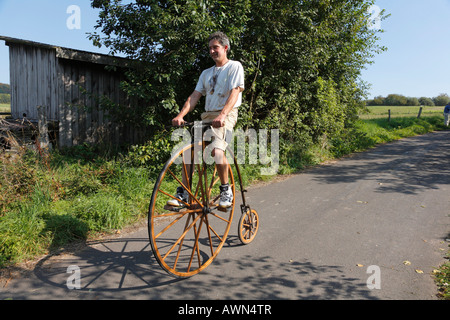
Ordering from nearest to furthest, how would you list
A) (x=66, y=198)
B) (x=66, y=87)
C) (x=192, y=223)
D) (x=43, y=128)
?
(x=192, y=223) → (x=66, y=198) → (x=43, y=128) → (x=66, y=87)

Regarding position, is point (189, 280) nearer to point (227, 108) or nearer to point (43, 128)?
point (227, 108)

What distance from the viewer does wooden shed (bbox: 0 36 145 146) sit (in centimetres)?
876

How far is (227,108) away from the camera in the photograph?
3.70 meters

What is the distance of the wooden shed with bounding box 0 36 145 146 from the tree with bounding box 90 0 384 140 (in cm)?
152

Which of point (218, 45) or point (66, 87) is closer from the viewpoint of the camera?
point (218, 45)

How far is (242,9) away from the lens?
7512mm

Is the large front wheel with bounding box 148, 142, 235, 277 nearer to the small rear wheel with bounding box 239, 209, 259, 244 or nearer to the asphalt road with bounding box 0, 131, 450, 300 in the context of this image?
the asphalt road with bounding box 0, 131, 450, 300

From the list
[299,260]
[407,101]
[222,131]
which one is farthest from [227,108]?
[407,101]

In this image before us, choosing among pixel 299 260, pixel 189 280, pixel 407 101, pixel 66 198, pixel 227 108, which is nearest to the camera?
pixel 189 280

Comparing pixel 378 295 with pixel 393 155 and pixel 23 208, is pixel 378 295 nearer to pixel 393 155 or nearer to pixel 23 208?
pixel 23 208

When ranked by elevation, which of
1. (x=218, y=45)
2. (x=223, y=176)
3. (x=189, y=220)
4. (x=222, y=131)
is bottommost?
(x=189, y=220)

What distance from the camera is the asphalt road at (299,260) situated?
3.29m

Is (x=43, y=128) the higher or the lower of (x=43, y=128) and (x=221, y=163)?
the higher

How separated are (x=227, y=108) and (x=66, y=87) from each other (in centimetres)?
680
